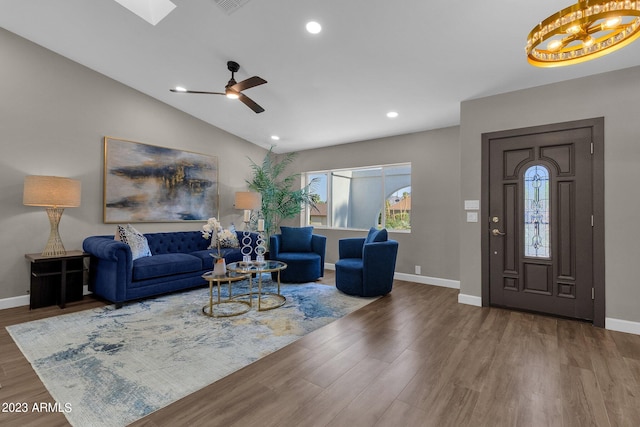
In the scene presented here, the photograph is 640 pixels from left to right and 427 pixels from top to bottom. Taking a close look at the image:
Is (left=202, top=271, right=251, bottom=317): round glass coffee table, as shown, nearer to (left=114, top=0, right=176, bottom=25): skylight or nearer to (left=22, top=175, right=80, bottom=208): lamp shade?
(left=22, top=175, right=80, bottom=208): lamp shade

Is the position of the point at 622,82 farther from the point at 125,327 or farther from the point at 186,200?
the point at 186,200

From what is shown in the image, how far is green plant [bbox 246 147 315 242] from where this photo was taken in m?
6.23

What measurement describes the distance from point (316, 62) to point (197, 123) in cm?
308

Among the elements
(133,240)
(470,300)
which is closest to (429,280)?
(470,300)

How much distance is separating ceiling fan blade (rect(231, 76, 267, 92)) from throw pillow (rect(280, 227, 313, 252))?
8.75 feet

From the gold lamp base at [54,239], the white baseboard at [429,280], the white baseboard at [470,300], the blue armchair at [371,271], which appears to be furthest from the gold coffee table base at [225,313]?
the white baseboard at [429,280]

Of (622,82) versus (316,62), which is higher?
(316,62)

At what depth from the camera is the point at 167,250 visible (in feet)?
15.9

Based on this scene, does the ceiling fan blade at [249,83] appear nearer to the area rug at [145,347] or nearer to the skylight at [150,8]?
the skylight at [150,8]

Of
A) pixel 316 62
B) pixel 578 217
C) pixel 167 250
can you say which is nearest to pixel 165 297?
pixel 167 250

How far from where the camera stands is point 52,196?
344 cm

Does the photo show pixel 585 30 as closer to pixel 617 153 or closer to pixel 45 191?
pixel 617 153

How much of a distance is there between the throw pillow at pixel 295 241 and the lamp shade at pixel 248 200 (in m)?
0.88

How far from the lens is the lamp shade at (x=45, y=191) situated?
11.1 feet
